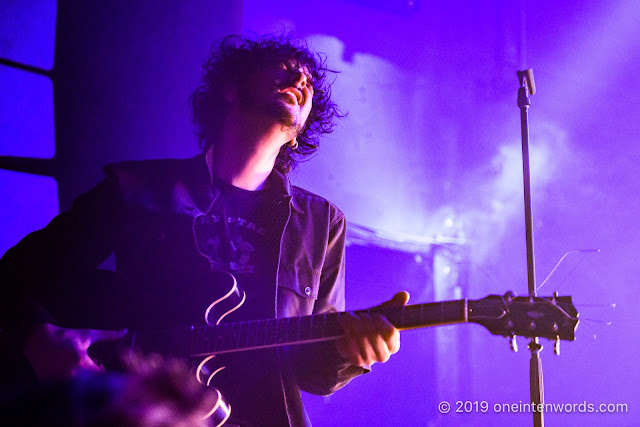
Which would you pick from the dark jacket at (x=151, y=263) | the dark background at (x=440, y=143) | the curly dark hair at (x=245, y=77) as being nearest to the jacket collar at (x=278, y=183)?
the dark jacket at (x=151, y=263)

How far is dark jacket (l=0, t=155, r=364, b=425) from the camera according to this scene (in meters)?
1.49

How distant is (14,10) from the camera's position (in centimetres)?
205

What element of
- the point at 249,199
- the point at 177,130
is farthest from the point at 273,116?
the point at 177,130

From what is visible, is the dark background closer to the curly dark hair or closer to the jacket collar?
the curly dark hair

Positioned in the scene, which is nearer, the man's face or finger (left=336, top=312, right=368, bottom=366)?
finger (left=336, top=312, right=368, bottom=366)

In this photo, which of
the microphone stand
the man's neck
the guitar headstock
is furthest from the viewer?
the man's neck

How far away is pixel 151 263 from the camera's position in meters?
1.63

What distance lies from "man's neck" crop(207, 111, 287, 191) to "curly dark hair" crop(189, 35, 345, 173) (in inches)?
7.0

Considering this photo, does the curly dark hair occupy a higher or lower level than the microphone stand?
higher

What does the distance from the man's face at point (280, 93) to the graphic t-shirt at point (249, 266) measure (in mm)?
317

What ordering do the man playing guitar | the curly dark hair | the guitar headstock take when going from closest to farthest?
the guitar headstock → the man playing guitar → the curly dark hair

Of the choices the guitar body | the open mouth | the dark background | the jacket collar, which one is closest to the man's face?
the open mouth

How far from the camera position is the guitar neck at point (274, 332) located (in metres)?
1.36

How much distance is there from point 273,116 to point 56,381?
1.65 metres
